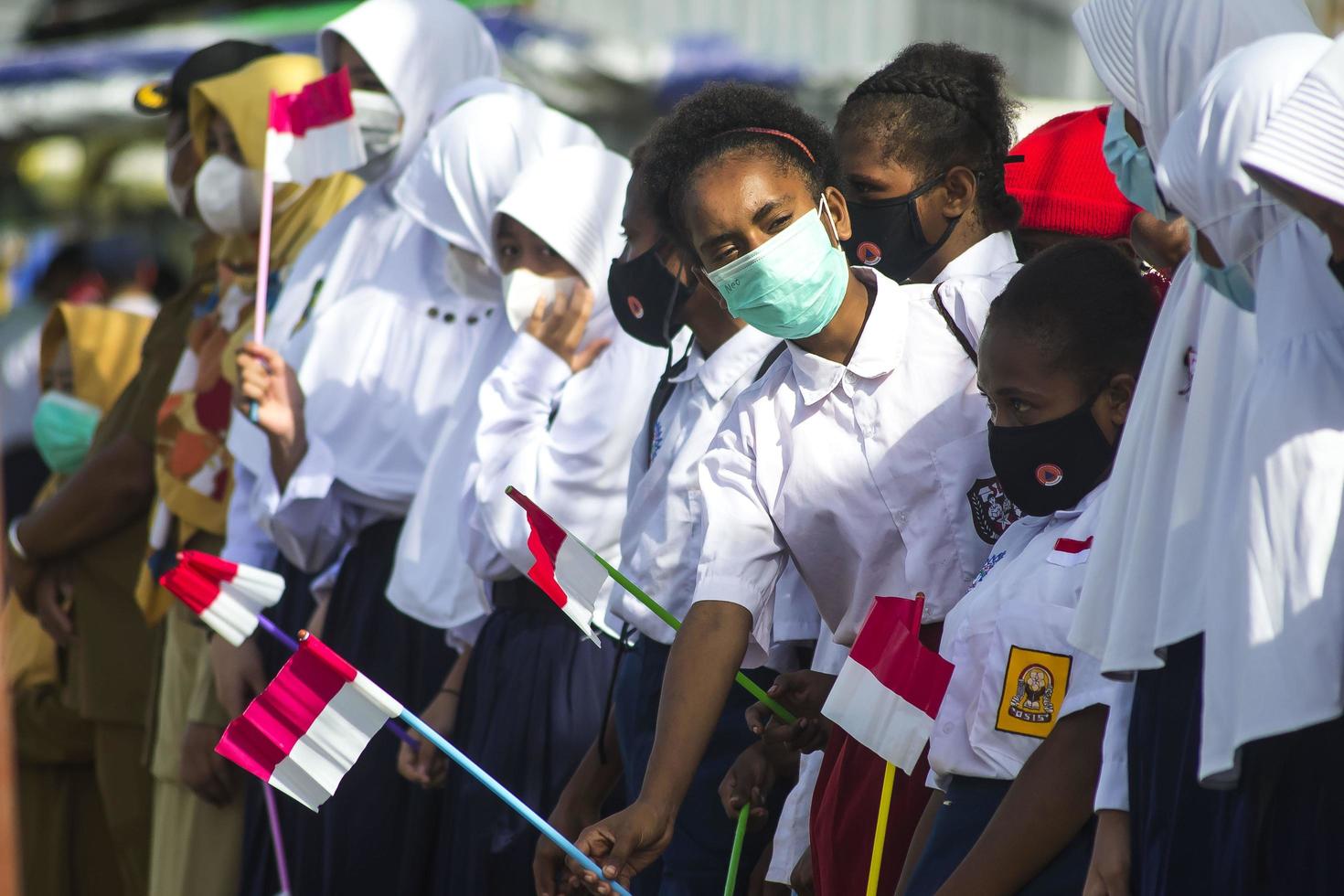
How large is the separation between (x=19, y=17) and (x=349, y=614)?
15816mm

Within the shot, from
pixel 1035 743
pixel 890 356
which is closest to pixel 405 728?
pixel 890 356

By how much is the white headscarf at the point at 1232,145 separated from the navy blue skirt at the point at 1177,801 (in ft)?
1.66

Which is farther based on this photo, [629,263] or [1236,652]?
[629,263]

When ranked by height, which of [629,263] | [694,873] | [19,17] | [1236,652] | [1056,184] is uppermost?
[1236,652]

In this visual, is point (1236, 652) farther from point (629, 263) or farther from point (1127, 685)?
point (629, 263)

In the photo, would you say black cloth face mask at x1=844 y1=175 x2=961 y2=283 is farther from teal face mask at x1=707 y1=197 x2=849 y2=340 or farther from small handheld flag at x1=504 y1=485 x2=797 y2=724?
small handheld flag at x1=504 y1=485 x2=797 y2=724

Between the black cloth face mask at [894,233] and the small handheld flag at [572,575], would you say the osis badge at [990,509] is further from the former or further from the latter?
the black cloth face mask at [894,233]

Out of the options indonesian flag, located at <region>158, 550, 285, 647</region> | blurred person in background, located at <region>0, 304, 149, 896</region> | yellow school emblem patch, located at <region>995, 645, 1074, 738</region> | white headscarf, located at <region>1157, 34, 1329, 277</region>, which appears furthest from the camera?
blurred person in background, located at <region>0, 304, 149, 896</region>

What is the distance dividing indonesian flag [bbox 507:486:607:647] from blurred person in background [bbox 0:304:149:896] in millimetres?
3225

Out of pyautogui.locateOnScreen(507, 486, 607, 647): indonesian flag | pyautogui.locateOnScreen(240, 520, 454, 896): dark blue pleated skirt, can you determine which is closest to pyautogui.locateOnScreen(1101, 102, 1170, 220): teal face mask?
pyautogui.locateOnScreen(507, 486, 607, 647): indonesian flag

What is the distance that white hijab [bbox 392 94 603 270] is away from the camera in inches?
190

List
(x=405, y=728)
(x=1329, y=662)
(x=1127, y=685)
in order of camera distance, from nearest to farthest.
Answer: (x=1329, y=662) < (x=1127, y=685) < (x=405, y=728)

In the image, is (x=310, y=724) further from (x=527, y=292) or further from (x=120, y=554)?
(x=120, y=554)

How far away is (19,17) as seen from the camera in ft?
61.7
